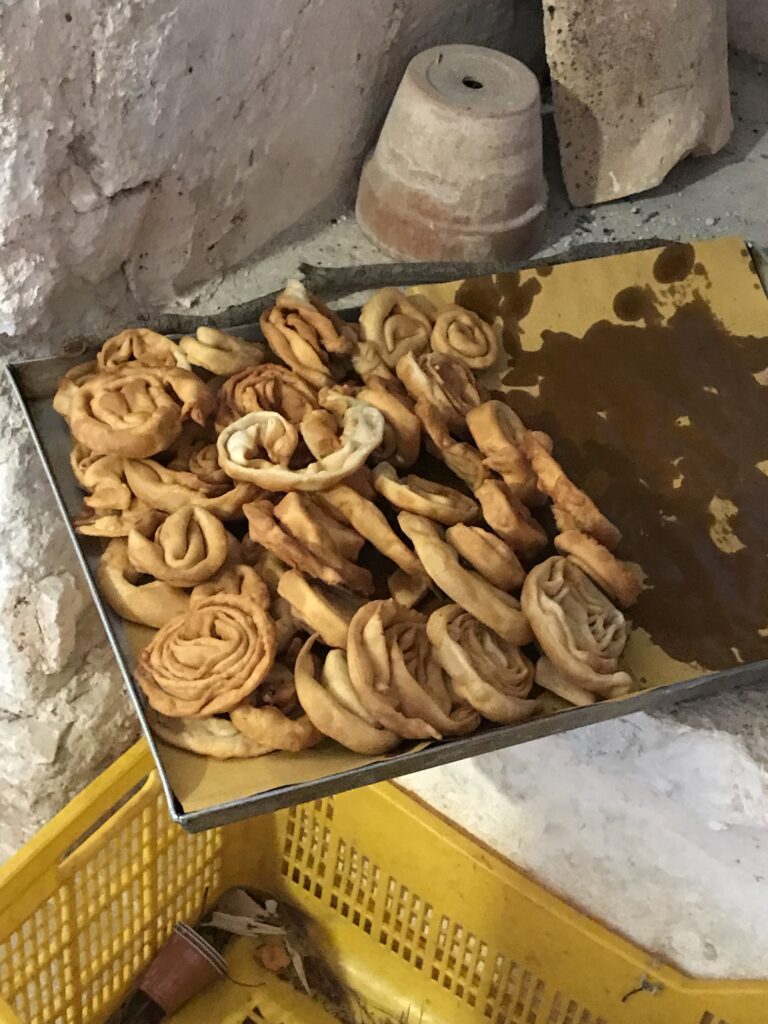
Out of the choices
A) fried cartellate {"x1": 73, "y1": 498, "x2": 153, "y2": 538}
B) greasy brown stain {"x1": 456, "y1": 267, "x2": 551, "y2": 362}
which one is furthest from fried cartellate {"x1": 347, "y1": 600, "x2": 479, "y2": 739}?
greasy brown stain {"x1": 456, "y1": 267, "x2": 551, "y2": 362}

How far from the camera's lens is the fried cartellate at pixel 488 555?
0.89 metres

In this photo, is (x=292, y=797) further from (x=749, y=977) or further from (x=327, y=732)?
(x=749, y=977)

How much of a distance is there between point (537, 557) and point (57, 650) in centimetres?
55

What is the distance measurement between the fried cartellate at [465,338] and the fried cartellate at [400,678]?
0.34 metres

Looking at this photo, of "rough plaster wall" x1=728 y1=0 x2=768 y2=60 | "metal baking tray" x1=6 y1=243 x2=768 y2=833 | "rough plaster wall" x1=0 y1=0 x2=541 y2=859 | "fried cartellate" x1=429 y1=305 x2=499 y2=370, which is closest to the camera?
"metal baking tray" x1=6 y1=243 x2=768 y2=833

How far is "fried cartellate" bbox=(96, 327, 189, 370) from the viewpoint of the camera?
100 centimetres

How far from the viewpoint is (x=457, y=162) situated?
1210 mm

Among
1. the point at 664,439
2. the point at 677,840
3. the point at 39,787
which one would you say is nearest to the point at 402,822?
the point at 677,840

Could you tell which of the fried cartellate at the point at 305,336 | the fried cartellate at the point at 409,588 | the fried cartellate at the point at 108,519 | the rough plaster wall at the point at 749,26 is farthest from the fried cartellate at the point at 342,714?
the rough plaster wall at the point at 749,26

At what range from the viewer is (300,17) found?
114cm

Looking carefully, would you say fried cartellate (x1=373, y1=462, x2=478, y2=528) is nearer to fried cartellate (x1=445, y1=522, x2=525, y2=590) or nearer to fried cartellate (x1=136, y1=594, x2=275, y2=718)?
fried cartellate (x1=445, y1=522, x2=525, y2=590)

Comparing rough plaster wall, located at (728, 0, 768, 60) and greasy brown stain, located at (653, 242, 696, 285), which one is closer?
greasy brown stain, located at (653, 242, 696, 285)

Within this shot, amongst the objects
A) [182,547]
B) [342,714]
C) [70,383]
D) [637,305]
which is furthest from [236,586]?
[637,305]

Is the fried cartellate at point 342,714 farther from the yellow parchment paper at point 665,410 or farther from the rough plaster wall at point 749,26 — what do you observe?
the rough plaster wall at point 749,26
